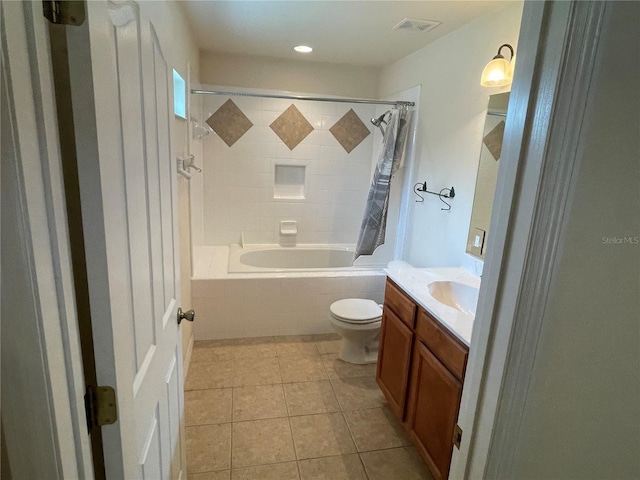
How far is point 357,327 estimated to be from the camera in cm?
263

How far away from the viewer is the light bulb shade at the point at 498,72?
1.84 meters

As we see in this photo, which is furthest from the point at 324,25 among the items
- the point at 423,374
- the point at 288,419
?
the point at 288,419

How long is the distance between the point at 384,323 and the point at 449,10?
75.9 inches

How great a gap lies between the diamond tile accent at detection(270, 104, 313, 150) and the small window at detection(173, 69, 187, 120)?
1355mm

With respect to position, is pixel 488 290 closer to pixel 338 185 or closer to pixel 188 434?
pixel 188 434

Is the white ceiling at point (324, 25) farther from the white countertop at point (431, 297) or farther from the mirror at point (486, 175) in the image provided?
the white countertop at point (431, 297)

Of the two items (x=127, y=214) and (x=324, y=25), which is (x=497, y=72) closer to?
(x=324, y=25)

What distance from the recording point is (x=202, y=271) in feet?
10.1

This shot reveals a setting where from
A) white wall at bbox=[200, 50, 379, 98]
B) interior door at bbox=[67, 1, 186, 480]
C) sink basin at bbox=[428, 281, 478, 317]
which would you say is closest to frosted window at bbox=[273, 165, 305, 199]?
white wall at bbox=[200, 50, 379, 98]

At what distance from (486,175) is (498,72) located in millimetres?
588

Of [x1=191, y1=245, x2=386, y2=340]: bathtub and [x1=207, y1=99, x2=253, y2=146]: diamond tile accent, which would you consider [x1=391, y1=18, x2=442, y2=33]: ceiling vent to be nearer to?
[x1=207, y1=99, x2=253, y2=146]: diamond tile accent

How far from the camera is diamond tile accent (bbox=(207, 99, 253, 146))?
364 cm

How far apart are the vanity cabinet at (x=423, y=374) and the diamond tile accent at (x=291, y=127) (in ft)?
7.31

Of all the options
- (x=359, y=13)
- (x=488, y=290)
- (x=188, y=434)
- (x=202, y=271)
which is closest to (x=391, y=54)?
(x=359, y=13)
